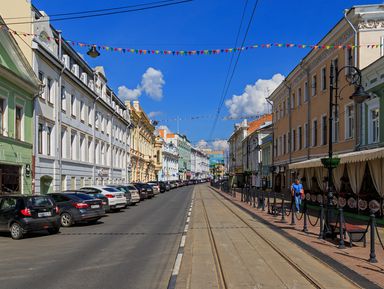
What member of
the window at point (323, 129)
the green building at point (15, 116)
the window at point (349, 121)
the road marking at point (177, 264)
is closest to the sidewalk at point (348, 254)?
the road marking at point (177, 264)

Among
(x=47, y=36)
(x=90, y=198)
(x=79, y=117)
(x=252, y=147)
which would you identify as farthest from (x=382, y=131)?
(x=252, y=147)

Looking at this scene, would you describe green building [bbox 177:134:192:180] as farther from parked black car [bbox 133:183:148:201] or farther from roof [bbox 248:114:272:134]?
parked black car [bbox 133:183:148:201]

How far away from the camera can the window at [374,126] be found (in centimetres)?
2322

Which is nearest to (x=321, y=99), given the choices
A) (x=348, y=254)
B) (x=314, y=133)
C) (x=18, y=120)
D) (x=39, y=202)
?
(x=314, y=133)

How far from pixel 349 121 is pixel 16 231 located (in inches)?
822

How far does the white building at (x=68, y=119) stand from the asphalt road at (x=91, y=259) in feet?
38.9

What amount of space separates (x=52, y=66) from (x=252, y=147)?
5310 centimetres

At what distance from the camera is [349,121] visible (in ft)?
91.2

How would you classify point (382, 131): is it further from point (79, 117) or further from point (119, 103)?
point (119, 103)

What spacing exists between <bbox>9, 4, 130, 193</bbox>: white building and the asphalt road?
11858 mm

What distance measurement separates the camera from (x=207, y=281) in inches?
306

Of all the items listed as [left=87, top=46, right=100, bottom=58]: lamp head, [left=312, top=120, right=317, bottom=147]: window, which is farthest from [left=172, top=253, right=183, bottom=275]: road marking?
[left=312, top=120, right=317, bottom=147]: window

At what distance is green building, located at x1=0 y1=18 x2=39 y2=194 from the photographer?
2191 cm

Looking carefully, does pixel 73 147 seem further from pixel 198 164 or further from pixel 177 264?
pixel 198 164
